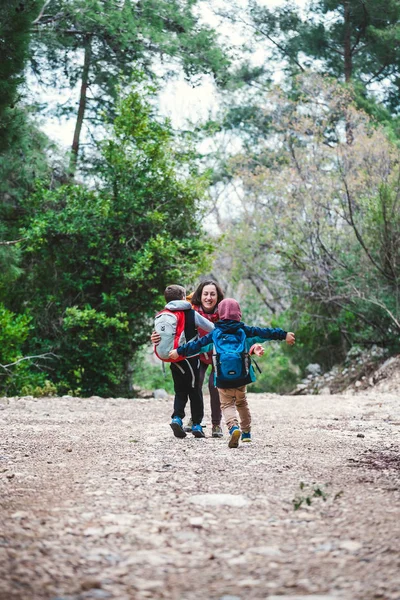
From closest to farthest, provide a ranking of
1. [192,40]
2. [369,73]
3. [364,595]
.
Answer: [364,595], [192,40], [369,73]

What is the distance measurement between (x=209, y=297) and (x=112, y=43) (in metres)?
12.4

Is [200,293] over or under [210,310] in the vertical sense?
over

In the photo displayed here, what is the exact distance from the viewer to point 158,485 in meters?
3.99

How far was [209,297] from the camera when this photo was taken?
6758 mm

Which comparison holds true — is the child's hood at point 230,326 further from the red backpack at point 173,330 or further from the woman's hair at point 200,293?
the woman's hair at point 200,293

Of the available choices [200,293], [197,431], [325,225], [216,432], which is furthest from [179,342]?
[325,225]

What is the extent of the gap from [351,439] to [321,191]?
45.1 ft

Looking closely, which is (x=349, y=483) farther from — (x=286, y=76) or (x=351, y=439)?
(x=286, y=76)

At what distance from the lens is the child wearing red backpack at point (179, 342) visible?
6312 millimetres

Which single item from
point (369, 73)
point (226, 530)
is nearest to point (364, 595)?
point (226, 530)

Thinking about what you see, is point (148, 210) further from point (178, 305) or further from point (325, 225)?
point (178, 305)

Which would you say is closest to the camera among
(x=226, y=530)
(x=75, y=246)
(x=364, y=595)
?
(x=364, y=595)

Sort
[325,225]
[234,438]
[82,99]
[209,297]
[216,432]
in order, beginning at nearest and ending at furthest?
[234,438]
[216,432]
[209,297]
[325,225]
[82,99]

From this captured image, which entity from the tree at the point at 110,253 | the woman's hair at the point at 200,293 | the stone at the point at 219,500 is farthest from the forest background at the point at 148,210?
the stone at the point at 219,500
